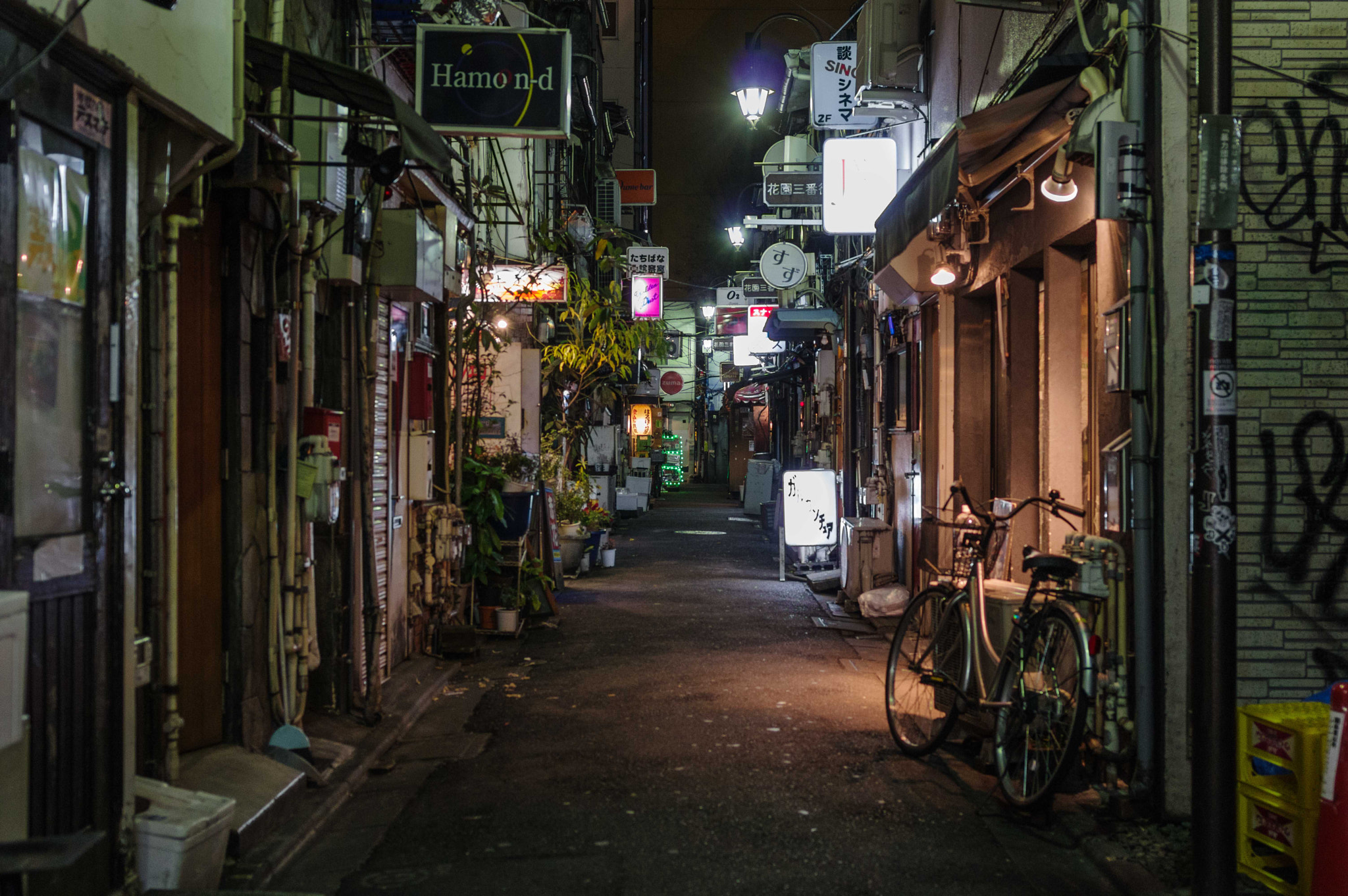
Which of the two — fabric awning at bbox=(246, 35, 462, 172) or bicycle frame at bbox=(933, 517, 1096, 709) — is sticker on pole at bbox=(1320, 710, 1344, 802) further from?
fabric awning at bbox=(246, 35, 462, 172)

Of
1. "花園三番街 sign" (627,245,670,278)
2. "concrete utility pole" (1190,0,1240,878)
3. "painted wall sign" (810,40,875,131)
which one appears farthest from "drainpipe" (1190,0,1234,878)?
"花園三番街 sign" (627,245,670,278)

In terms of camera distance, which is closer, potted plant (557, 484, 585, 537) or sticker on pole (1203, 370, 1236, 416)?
sticker on pole (1203, 370, 1236, 416)

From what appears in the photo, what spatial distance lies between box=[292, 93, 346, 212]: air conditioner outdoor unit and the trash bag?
8.31 m

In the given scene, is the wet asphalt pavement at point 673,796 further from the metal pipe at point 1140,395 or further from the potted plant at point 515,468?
the potted plant at point 515,468

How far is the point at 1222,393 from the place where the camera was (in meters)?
4.75

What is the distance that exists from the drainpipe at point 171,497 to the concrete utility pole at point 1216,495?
4.94 m

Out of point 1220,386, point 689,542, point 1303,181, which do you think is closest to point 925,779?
point 1220,386

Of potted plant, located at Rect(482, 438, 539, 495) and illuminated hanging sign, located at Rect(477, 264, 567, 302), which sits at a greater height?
illuminated hanging sign, located at Rect(477, 264, 567, 302)

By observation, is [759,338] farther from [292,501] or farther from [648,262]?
[292,501]

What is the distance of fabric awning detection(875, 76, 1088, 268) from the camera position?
752 centimetres

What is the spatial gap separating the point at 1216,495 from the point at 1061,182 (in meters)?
3.62

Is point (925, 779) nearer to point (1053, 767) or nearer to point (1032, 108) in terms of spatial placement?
point (1053, 767)

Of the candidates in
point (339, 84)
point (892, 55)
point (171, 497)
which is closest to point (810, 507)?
point (892, 55)

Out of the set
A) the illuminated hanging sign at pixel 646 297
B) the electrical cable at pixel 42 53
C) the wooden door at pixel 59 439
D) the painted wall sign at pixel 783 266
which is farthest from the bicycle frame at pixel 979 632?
the illuminated hanging sign at pixel 646 297
